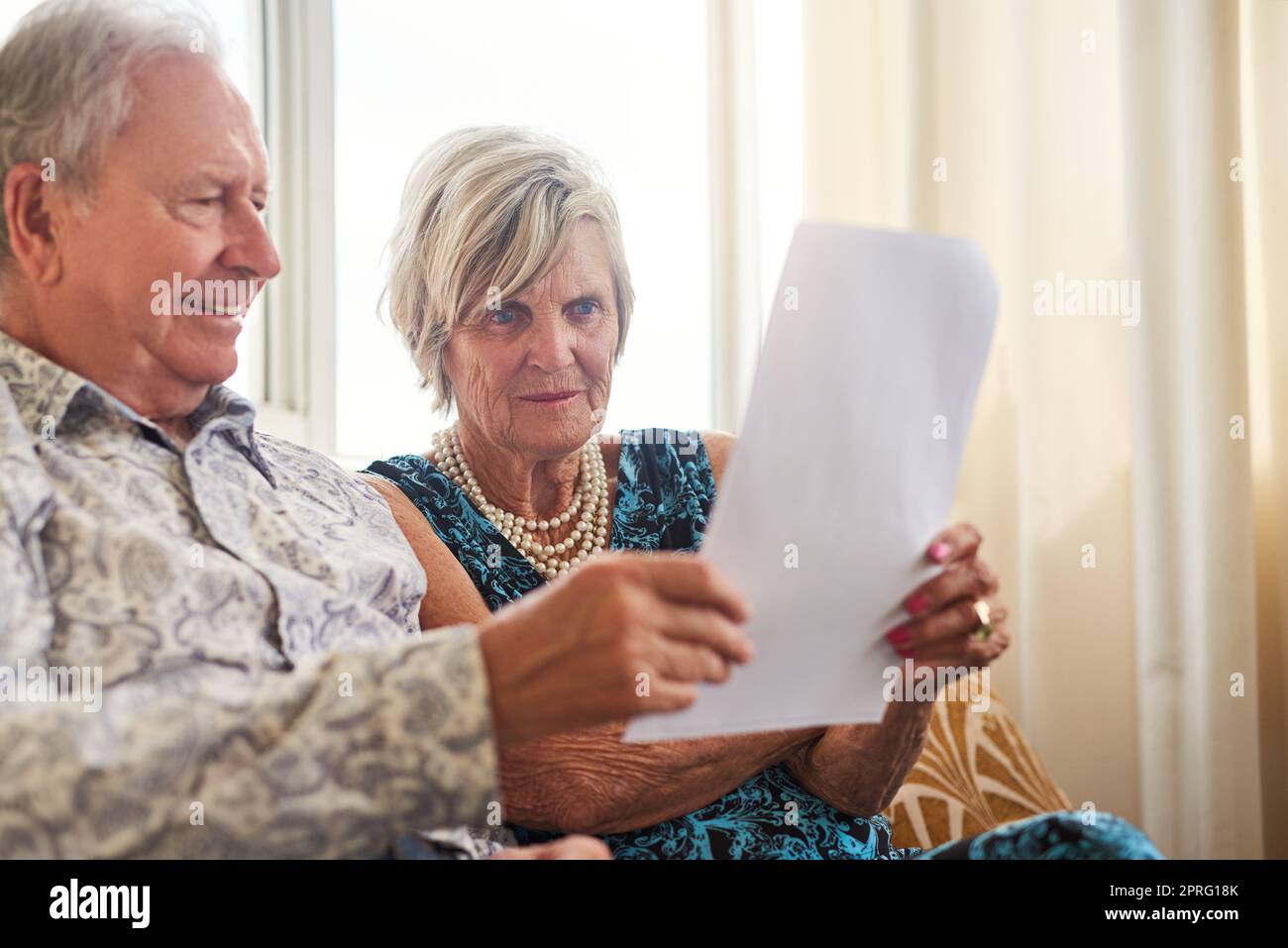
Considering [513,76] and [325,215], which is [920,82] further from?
[325,215]

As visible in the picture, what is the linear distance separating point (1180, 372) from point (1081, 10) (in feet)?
2.25

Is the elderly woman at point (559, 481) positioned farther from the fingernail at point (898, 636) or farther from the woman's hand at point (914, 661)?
the fingernail at point (898, 636)

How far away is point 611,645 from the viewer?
2.15 feet

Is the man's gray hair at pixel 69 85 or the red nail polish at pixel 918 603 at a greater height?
the man's gray hair at pixel 69 85

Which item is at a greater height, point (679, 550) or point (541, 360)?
point (541, 360)

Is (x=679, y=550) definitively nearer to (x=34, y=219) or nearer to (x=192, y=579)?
(x=192, y=579)

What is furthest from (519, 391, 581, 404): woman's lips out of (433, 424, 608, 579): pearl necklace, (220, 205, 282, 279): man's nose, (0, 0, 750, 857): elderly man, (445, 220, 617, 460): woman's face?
(220, 205, 282, 279): man's nose

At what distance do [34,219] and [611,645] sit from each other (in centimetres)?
63

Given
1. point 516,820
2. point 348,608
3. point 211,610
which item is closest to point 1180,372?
point 516,820

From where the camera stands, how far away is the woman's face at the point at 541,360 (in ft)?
4.32

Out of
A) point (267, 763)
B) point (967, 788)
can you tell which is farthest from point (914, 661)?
point (967, 788)

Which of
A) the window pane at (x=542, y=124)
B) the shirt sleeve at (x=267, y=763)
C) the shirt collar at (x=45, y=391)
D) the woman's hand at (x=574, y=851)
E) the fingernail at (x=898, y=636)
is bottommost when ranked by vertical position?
the woman's hand at (x=574, y=851)

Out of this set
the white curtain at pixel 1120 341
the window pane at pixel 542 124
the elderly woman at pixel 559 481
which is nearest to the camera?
the elderly woman at pixel 559 481

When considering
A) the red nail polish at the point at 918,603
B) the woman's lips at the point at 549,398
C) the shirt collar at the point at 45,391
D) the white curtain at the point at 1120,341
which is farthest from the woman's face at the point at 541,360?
the white curtain at the point at 1120,341
